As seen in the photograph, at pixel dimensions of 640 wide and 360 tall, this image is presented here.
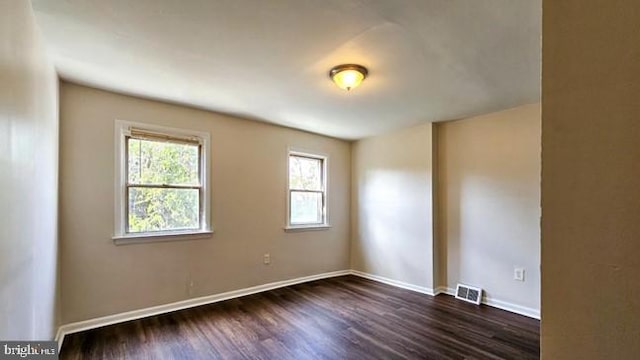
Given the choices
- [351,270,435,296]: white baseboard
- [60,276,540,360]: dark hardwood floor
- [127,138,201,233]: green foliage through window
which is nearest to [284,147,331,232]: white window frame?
[351,270,435,296]: white baseboard

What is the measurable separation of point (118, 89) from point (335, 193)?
3.32m

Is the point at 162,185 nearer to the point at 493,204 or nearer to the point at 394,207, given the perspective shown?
the point at 394,207

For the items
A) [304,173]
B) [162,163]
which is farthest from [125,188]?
[304,173]

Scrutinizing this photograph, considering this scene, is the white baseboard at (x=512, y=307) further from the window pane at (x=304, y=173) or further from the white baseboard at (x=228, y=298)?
the window pane at (x=304, y=173)

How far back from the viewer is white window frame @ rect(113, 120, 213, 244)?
127 inches

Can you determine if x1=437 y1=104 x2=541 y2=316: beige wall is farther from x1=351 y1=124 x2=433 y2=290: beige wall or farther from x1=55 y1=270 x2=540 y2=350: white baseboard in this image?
x1=351 y1=124 x2=433 y2=290: beige wall

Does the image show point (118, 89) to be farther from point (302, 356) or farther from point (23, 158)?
point (302, 356)

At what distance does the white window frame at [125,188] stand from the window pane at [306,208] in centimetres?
136

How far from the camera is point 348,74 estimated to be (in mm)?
2580

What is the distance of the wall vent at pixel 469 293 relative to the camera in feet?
12.6

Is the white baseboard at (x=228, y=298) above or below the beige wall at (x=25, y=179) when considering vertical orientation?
below

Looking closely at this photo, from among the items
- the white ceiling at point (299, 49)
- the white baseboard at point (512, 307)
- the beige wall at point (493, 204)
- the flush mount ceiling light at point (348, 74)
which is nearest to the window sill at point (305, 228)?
the beige wall at point (493, 204)
